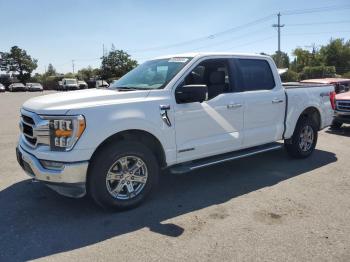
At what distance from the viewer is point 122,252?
3.69 m

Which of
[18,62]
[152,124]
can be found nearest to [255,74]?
[152,124]

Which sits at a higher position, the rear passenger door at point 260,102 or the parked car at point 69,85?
the parked car at point 69,85

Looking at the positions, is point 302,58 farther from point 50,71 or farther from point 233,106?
point 233,106

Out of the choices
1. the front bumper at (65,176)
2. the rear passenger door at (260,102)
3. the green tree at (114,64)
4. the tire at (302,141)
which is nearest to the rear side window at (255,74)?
the rear passenger door at (260,102)

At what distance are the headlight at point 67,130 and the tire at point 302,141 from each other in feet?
13.8

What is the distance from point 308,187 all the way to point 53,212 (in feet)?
11.7

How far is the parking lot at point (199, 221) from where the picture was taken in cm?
368

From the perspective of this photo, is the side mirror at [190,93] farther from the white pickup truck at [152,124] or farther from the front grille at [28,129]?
the front grille at [28,129]

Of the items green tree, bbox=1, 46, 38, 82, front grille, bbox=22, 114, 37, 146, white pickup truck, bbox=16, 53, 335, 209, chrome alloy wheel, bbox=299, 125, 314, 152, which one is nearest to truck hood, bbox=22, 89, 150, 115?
white pickup truck, bbox=16, 53, 335, 209

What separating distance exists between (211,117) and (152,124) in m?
1.03

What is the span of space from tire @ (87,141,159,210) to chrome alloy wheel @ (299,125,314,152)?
340 cm

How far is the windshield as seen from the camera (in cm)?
525

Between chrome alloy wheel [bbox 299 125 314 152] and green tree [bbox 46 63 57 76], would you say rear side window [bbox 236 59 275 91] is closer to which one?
chrome alloy wheel [bbox 299 125 314 152]

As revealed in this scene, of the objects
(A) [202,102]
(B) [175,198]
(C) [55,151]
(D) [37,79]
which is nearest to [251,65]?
(A) [202,102]
